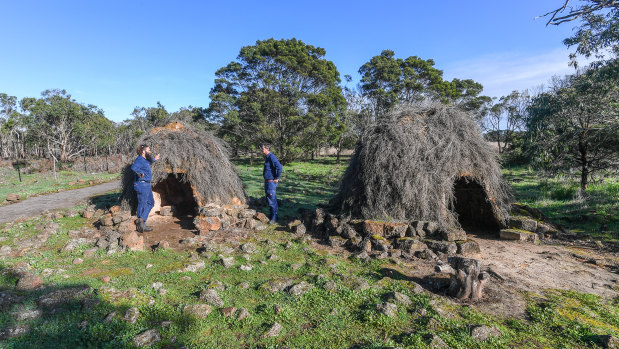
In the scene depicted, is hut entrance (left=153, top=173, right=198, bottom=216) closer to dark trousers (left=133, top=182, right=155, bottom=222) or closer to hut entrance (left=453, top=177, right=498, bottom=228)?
dark trousers (left=133, top=182, right=155, bottom=222)

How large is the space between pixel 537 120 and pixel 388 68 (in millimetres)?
22900

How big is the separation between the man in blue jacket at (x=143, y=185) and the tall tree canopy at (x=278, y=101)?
1852 cm

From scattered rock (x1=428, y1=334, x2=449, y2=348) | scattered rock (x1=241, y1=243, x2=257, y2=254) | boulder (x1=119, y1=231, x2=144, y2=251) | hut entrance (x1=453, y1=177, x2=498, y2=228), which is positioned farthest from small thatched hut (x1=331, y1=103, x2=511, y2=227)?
boulder (x1=119, y1=231, x2=144, y2=251)

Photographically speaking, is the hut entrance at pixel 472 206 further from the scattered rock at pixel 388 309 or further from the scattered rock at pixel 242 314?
the scattered rock at pixel 242 314

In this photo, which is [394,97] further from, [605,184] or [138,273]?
[138,273]

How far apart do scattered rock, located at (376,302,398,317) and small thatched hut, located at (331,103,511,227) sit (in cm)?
325

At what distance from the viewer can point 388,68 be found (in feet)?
104

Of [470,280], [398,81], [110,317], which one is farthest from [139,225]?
[398,81]

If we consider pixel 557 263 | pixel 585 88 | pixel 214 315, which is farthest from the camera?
pixel 585 88

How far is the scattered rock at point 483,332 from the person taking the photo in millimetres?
3242

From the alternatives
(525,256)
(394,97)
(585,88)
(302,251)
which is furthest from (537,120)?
(394,97)

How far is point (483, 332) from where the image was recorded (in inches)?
130

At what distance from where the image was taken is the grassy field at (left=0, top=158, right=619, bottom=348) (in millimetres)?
3234

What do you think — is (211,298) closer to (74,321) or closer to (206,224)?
(74,321)
